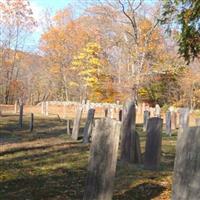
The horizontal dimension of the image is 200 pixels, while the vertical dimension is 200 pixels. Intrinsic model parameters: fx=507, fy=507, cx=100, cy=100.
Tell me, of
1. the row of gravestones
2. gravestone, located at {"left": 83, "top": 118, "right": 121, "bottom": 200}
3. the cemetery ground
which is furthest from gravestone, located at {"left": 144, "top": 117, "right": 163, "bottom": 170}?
gravestone, located at {"left": 83, "top": 118, "right": 121, "bottom": 200}

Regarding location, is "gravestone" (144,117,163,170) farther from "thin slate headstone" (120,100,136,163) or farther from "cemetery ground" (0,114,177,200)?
"thin slate headstone" (120,100,136,163)

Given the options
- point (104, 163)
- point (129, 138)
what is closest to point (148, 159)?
point (129, 138)

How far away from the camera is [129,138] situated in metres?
13.6

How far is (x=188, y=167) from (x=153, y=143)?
254 inches

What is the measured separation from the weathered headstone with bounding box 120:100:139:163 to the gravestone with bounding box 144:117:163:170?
1.20 m

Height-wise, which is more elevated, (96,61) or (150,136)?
(96,61)

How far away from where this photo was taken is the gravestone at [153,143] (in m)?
11.8

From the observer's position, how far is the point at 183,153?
217 inches

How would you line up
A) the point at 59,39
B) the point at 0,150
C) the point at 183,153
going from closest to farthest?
the point at 183,153, the point at 0,150, the point at 59,39

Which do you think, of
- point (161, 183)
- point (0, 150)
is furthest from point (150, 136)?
point (0, 150)

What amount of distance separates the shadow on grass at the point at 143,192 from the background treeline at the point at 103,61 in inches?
1266

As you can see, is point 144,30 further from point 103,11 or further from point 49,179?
point 49,179

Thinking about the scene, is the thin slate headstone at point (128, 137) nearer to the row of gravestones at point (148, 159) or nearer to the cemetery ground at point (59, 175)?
the cemetery ground at point (59, 175)

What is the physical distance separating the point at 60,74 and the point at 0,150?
182ft
